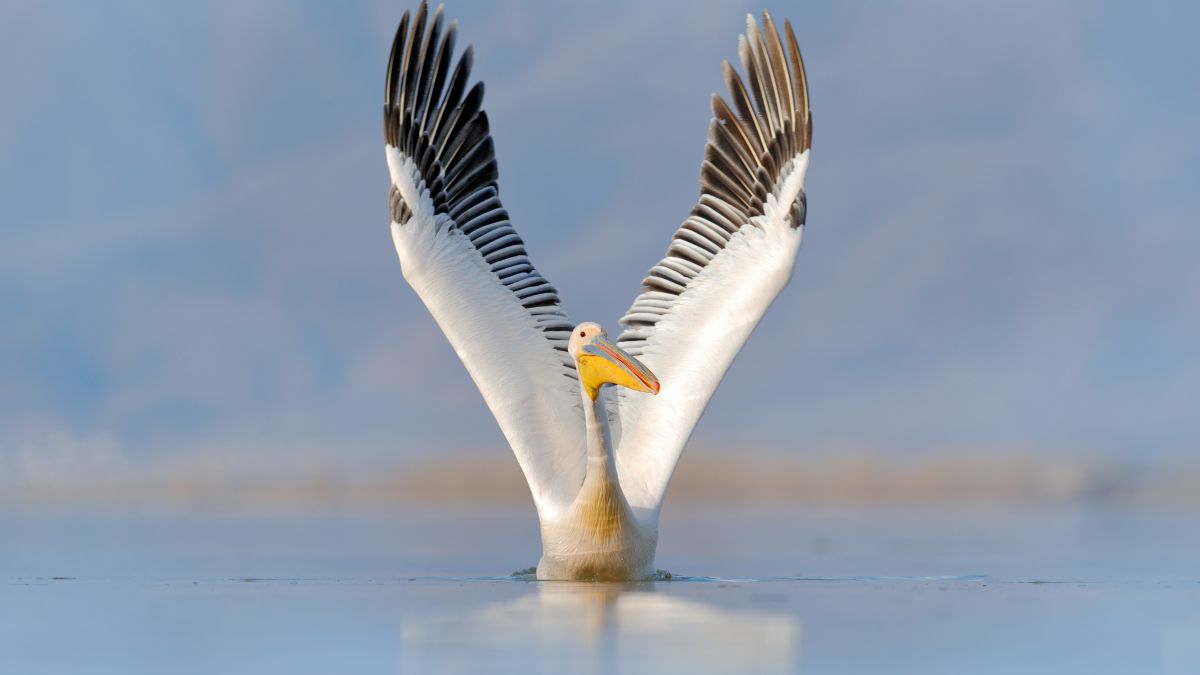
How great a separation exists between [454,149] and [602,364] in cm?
292

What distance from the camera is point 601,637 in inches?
392

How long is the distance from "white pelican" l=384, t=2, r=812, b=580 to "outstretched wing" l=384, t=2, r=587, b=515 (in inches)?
0.4

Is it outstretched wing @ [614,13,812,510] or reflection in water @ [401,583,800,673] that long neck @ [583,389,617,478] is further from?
reflection in water @ [401,583,800,673]

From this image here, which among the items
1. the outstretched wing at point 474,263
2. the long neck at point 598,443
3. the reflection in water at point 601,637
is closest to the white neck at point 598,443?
the long neck at point 598,443

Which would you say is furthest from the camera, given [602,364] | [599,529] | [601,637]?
[599,529]

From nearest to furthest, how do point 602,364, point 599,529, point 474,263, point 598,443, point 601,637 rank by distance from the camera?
point 601,637 → point 602,364 → point 598,443 → point 599,529 → point 474,263

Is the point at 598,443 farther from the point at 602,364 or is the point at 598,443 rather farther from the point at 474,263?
the point at 474,263

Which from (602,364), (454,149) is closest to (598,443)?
(602,364)

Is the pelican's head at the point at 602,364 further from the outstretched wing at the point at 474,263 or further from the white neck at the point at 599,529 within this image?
the outstretched wing at the point at 474,263

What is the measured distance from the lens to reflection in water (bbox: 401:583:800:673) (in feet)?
Answer: 29.4

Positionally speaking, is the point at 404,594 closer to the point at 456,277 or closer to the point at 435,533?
the point at 456,277

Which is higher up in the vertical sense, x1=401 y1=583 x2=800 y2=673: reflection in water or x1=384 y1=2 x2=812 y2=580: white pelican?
x1=384 y1=2 x2=812 y2=580: white pelican

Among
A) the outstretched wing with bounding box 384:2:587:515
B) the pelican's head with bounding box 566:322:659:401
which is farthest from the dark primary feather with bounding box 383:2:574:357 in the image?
the pelican's head with bounding box 566:322:659:401

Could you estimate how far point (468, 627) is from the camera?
1055cm
